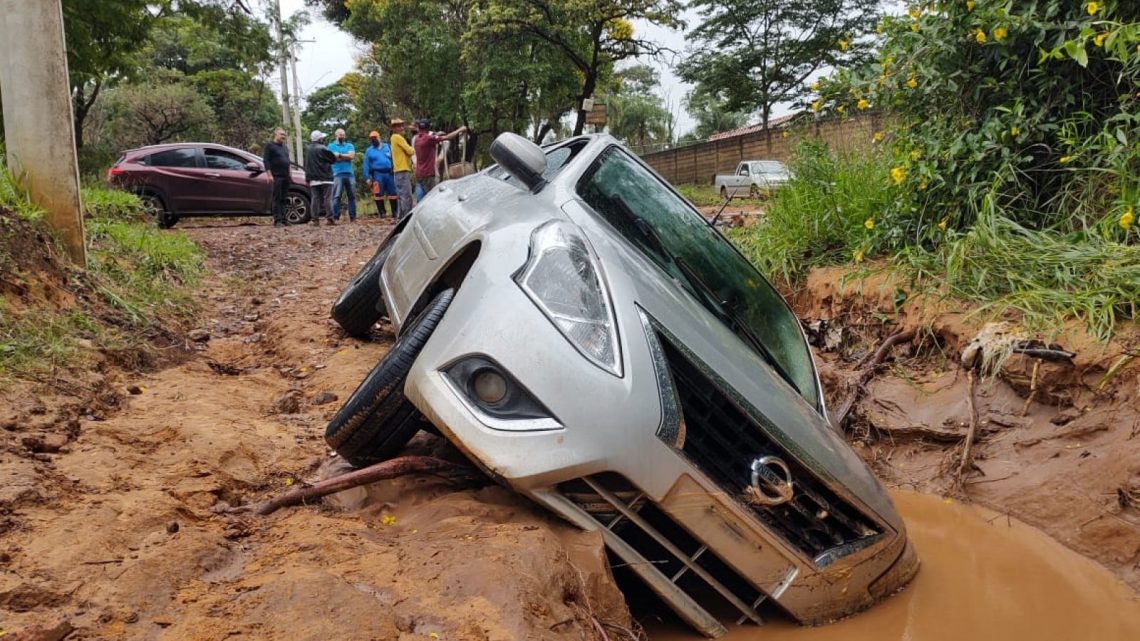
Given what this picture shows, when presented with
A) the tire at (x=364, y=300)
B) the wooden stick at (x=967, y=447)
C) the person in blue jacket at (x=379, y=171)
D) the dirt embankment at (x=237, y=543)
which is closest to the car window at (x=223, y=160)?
the person in blue jacket at (x=379, y=171)

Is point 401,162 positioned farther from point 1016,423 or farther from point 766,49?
point 766,49

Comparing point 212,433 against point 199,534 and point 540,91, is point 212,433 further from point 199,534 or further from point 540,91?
point 540,91

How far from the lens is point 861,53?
75.4 ft

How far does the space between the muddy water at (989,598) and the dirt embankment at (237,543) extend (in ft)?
2.03

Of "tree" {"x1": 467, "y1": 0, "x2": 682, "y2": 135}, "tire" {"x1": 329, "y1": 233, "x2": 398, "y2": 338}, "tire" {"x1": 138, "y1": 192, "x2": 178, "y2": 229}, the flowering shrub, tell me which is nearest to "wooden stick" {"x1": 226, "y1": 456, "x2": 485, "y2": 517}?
"tire" {"x1": 329, "y1": 233, "x2": 398, "y2": 338}

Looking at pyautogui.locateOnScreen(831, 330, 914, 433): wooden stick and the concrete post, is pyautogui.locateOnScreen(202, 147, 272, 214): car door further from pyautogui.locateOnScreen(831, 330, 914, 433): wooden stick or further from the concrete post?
pyautogui.locateOnScreen(831, 330, 914, 433): wooden stick

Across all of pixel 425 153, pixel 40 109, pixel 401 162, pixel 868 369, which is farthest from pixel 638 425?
pixel 401 162

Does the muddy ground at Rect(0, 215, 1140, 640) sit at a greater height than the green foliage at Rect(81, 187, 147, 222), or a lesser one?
lesser

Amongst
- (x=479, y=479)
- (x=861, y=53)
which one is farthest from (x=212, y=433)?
(x=861, y=53)

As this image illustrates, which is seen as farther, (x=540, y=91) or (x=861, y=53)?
(x=861, y=53)

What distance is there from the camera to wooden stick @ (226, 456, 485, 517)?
2135mm

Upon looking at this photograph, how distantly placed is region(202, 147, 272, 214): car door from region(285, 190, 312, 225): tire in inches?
14.9

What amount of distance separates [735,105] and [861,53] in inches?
221

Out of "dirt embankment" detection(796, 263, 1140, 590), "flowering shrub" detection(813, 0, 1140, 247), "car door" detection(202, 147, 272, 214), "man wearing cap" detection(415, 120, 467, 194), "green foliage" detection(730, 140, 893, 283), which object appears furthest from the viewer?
"car door" detection(202, 147, 272, 214)
